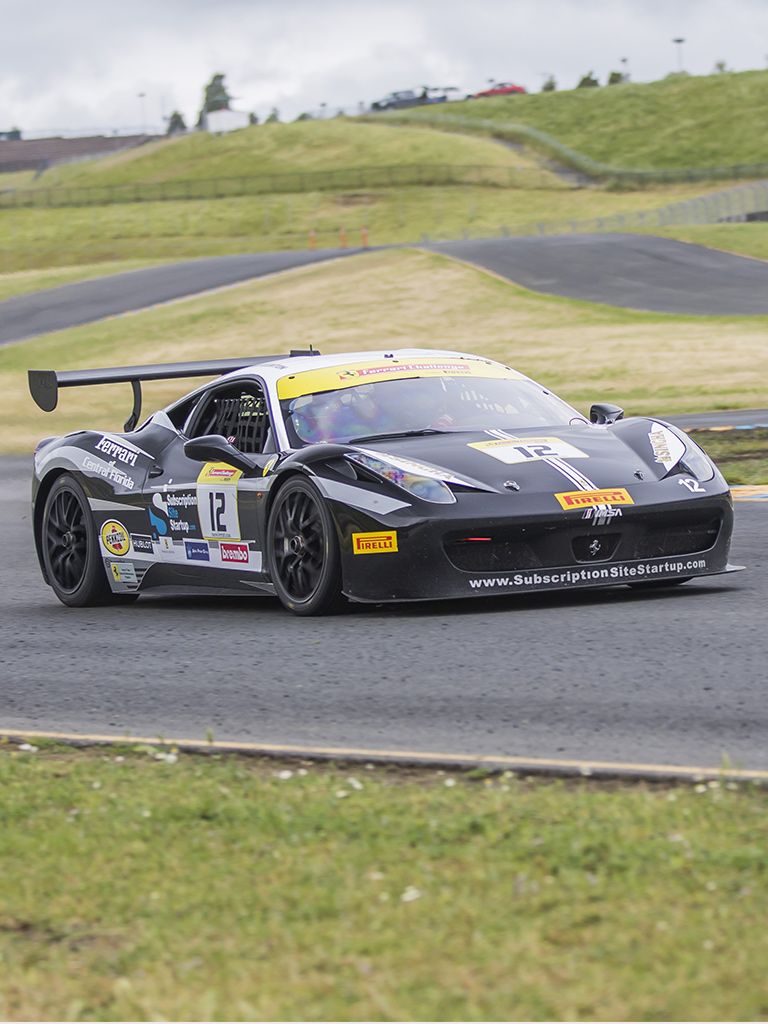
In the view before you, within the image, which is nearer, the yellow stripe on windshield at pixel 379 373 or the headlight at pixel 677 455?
the headlight at pixel 677 455

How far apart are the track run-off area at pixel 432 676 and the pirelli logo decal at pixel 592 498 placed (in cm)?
48

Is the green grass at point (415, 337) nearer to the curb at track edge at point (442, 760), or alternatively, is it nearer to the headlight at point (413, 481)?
the headlight at point (413, 481)

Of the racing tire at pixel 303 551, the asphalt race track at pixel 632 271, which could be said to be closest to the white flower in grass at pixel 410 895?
the racing tire at pixel 303 551

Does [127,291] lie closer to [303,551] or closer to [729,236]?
[729,236]

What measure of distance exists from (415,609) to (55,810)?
12.2ft

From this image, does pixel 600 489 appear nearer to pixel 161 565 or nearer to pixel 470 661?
pixel 470 661

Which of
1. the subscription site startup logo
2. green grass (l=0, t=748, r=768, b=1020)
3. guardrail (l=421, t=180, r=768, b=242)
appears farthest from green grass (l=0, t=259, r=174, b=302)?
green grass (l=0, t=748, r=768, b=1020)

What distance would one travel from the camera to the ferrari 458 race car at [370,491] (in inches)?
311

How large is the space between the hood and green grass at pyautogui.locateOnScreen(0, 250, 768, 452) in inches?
515

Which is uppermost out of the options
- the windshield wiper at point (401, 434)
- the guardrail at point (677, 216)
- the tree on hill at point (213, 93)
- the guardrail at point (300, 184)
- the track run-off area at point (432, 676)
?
the tree on hill at point (213, 93)

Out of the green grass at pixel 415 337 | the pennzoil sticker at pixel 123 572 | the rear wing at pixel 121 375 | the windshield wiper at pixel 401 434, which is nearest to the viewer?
the windshield wiper at pixel 401 434

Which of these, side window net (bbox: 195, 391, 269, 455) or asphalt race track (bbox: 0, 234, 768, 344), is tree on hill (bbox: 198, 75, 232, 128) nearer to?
asphalt race track (bbox: 0, 234, 768, 344)

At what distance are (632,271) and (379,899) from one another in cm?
3582

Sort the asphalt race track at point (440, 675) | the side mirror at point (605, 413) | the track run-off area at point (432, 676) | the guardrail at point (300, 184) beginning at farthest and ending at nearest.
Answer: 1. the guardrail at point (300, 184)
2. the side mirror at point (605, 413)
3. the asphalt race track at point (440, 675)
4. the track run-off area at point (432, 676)
